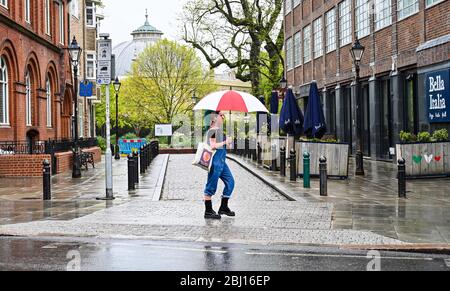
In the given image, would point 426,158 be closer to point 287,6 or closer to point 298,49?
point 298,49

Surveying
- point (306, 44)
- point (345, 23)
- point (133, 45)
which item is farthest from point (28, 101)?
point (133, 45)

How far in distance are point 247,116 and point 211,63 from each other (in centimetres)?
752

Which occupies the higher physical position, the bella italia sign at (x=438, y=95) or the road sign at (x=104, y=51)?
the road sign at (x=104, y=51)

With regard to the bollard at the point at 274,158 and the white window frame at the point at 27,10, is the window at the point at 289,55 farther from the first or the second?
the bollard at the point at 274,158

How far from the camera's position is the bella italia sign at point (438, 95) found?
20297 mm

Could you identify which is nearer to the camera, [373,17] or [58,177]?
[58,177]

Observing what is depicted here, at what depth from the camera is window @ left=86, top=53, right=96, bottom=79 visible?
46.1 meters

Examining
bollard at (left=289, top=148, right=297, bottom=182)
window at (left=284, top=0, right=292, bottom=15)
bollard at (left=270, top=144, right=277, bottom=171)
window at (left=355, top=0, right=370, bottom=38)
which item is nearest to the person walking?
bollard at (left=289, top=148, right=297, bottom=182)

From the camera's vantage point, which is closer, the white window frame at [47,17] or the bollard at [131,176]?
Result: the bollard at [131,176]

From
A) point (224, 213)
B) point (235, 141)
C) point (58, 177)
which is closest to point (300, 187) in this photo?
point (224, 213)

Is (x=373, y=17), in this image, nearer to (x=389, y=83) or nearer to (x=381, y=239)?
(x=389, y=83)

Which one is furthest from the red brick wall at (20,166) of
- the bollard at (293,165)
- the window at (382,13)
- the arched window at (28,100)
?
the window at (382,13)

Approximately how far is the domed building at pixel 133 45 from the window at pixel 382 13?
257 ft

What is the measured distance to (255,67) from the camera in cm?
4528
